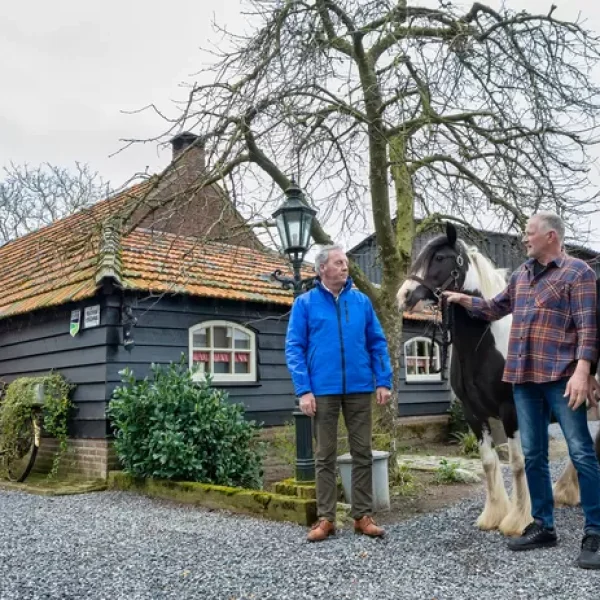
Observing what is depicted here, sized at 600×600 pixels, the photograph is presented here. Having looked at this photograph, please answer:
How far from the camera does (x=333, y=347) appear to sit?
4535 millimetres

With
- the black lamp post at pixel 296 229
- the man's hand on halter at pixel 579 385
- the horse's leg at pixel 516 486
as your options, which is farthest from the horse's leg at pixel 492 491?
the black lamp post at pixel 296 229

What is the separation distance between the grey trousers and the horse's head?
86 centimetres

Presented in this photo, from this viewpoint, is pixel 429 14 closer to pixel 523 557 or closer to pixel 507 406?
pixel 507 406

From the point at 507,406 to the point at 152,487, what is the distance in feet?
13.8

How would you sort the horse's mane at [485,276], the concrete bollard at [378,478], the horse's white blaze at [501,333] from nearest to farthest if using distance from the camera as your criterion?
the horse's white blaze at [501,333], the horse's mane at [485,276], the concrete bollard at [378,478]

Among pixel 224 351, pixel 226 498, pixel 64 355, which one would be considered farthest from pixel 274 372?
pixel 226 498

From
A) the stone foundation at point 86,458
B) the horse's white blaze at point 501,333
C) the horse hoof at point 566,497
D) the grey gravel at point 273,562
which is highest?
the horse's white blaze at point 501,333

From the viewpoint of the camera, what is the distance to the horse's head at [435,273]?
4766 millimetres

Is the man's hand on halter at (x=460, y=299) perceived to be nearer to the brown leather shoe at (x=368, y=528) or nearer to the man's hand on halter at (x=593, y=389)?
the man's hand on halter at (x=593, y=389)

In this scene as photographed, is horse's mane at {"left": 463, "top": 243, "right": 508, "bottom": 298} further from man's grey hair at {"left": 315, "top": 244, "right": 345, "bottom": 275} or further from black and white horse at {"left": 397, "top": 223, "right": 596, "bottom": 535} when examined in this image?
man's grey hair at {"left": 315, "top": 244, "right": 345, "bottom": 275}

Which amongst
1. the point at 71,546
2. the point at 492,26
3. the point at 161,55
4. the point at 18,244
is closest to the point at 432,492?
the point at 71,546

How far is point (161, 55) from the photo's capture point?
259 inches

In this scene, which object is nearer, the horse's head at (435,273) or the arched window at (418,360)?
the horse's head at (435,273)

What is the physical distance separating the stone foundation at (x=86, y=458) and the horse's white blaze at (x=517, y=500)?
16.6ft
